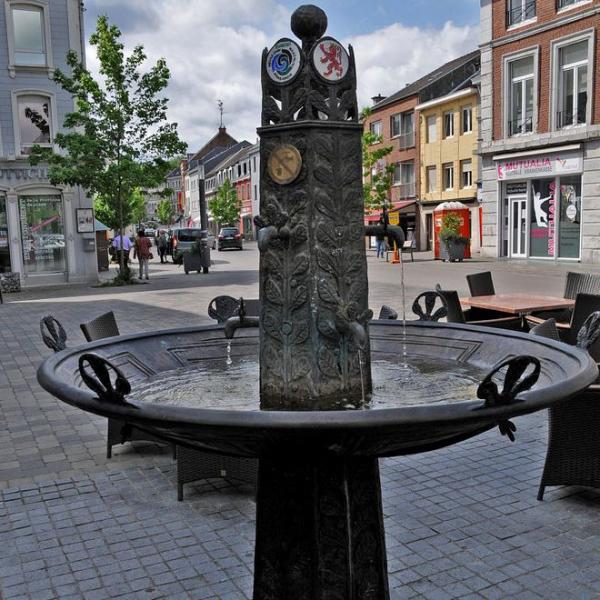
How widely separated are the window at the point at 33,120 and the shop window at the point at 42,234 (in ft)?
5.72

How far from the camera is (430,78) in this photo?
42750mm

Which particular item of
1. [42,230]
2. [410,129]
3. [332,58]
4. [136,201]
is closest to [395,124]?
[410,129]

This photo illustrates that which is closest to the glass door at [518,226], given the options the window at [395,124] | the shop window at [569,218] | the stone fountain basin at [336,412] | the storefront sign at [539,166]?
the storefront sign at [539,166]

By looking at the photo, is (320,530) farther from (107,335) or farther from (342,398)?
(107,335)

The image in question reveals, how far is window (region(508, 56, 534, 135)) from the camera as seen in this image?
26.8 metres

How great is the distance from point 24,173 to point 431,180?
23.9 meters

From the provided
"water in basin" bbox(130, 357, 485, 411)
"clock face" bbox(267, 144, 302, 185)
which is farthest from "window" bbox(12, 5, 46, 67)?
"clock face" bbox(267, 144, 302, 185)

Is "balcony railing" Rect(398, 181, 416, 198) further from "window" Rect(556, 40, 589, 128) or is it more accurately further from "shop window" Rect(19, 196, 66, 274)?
"shop window" Rect(19, 196, 66, 274)

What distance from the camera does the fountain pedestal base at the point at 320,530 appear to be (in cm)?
257

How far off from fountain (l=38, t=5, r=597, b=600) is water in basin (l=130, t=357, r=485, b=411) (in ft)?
0.03

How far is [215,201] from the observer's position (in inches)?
3219

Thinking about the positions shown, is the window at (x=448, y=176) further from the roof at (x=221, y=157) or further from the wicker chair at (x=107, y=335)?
the roof at (x=221, y=157)

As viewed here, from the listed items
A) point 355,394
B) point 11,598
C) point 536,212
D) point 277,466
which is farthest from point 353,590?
point 536,212

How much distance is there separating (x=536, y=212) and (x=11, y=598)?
1035 inches
